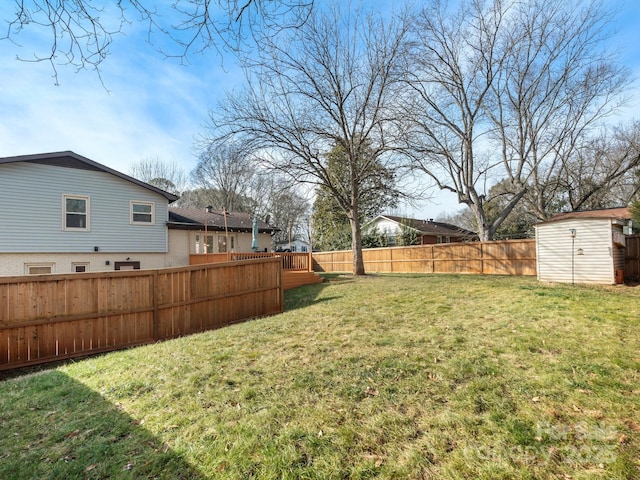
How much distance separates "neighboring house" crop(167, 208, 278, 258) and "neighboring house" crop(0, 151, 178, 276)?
0.83 meters

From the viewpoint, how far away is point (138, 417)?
2.91m

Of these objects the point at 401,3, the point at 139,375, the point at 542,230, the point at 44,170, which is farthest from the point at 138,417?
the point at 401,3

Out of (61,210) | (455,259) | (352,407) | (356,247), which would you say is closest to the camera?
(352,407)

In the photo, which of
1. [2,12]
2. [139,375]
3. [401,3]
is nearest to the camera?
[2,12]

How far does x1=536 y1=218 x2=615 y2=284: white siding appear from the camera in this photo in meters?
9.42

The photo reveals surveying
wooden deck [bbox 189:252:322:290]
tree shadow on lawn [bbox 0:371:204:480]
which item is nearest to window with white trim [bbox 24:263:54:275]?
wooden deck [bbox 189:252:322:290]

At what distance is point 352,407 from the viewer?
9.29 feet

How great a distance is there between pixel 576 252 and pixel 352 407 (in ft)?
35.2

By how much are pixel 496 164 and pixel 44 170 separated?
816 inches

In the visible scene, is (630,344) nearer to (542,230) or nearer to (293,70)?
(542,230)

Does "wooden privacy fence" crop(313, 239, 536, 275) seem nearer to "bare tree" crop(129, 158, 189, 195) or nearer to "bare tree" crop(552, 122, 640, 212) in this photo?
"bare tree" crop(552, 122, 640, 212)

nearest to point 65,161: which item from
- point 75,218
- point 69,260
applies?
point 75,218

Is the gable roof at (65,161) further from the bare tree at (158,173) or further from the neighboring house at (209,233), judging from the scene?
the bare tree at (158,173)

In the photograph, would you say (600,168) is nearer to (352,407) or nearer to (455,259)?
(455,259)
